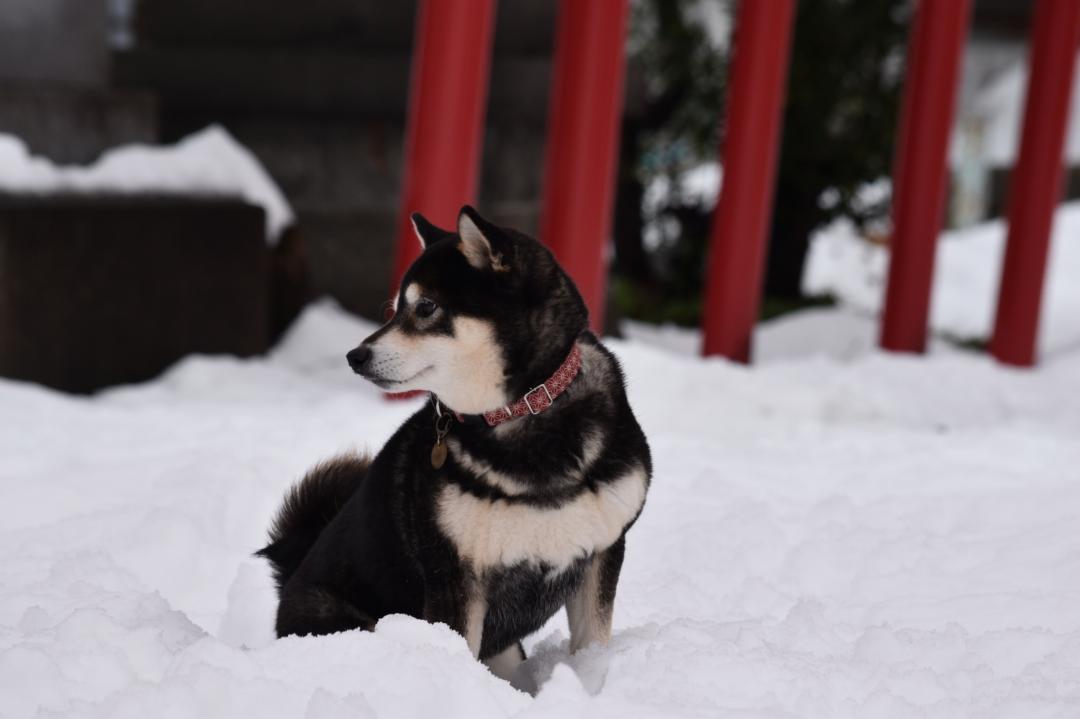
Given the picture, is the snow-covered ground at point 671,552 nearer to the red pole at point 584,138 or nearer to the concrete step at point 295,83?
the red pole at point 584,138

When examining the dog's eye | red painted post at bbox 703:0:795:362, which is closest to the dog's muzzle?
the dog's eye

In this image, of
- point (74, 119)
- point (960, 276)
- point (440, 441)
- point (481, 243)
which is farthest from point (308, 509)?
point (960, 276)

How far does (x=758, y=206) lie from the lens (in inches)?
263

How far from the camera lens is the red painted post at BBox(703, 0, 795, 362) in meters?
6.54

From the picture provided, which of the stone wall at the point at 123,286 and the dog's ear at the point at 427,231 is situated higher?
the dog's ear at the point at 427,231

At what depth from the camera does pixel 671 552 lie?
3.87m

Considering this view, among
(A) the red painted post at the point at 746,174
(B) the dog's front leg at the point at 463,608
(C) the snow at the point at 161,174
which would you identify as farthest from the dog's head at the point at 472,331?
(A) the red painted post at the point at 746,174

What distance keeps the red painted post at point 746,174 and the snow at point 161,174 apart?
2.16 meters

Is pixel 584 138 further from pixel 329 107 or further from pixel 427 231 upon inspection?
pixel 427 231

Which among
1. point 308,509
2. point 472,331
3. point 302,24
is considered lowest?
point 308,509

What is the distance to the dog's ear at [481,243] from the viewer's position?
242 centimetres

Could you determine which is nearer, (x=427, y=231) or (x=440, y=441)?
(x=440, y=441)

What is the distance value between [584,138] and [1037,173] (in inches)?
103

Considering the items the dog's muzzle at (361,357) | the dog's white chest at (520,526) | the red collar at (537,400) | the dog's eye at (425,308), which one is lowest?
the dog's white chest at (520,526)
